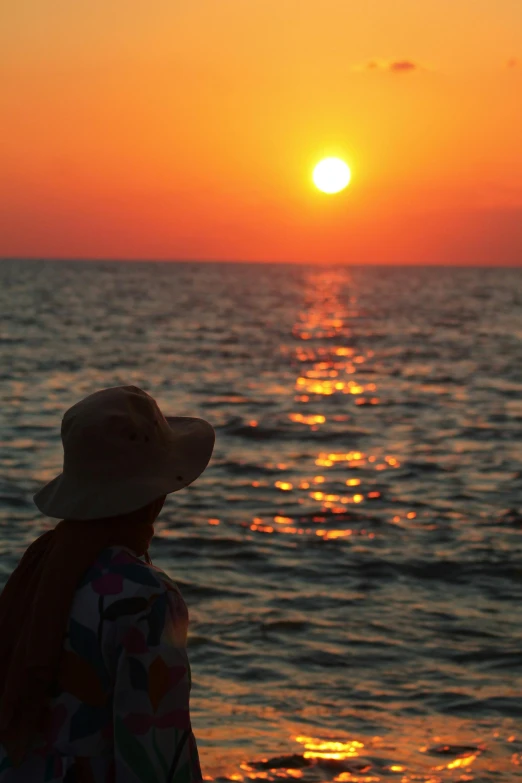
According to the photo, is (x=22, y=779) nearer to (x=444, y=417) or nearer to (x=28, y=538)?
(x=28, y=538)

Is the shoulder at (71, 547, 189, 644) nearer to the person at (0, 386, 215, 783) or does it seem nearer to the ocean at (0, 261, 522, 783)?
the person at (0, 386, 215, 783)

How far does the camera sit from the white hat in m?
2.53

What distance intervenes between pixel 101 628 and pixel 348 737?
4.37 meters

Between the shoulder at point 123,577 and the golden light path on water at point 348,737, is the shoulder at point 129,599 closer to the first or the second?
the shoulder at point 123,577

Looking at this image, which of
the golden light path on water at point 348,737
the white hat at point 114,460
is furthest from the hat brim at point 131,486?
the golden light path on water at point 348,737

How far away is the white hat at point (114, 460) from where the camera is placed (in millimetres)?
2525

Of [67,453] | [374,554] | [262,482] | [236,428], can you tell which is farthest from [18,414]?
[67,453]

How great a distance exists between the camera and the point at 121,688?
239 centimetres

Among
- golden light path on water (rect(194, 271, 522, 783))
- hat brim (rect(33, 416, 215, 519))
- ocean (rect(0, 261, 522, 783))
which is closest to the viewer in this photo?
hat brim (rect(33, 416, 215, 519))

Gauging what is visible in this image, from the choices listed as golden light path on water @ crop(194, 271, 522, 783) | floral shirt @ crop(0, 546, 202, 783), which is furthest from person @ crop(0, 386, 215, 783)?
golden light path on water @ crop(194, 271, 522, 783)

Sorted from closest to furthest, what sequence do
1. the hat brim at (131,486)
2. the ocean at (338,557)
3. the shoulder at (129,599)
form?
the shoulder at (129,599) → the hat brim at (131,486) → the ocean at (338,557)

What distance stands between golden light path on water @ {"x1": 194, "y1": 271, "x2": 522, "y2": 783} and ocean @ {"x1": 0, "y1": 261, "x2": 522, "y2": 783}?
2 centimetres

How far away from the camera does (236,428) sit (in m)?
19.2

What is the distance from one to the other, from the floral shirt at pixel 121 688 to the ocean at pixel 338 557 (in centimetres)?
352
